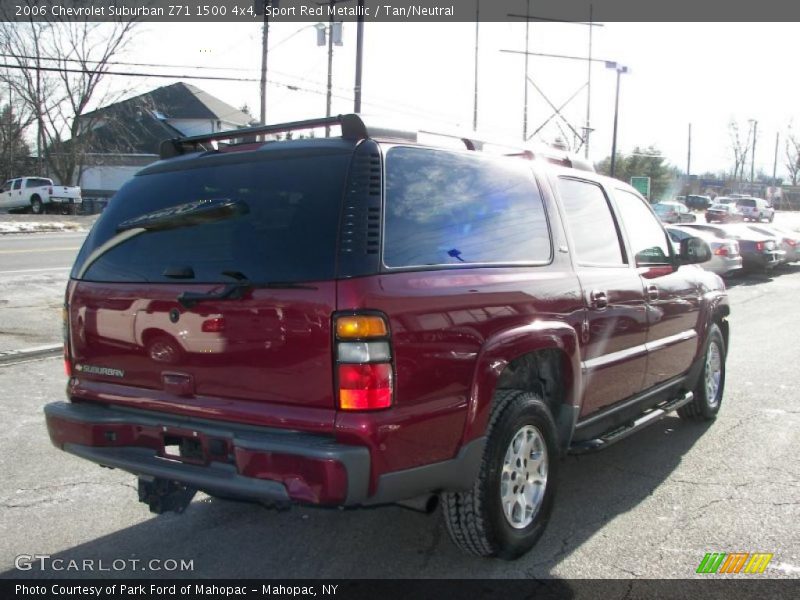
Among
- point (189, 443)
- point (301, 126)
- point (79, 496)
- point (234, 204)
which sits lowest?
point (79, 496)

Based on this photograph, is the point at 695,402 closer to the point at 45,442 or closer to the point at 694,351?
the point at 694,351

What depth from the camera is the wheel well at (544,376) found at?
375cm

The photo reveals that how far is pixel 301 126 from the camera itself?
12.0 feet

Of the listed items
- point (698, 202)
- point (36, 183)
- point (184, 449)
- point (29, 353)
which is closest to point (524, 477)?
point (184, 449)

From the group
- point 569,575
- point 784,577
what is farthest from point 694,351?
point 569,575

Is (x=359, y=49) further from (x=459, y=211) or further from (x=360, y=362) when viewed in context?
(x=360, y=362)

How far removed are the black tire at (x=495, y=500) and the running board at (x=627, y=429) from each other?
2.22 feet

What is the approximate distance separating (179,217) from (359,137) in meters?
0.86

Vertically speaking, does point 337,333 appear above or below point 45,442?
above

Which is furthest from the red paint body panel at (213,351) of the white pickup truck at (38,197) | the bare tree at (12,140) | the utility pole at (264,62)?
the bare tree at (12,140)

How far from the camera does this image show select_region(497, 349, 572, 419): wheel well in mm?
3754

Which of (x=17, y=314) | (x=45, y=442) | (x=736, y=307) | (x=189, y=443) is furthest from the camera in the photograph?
(x=736, y=307)

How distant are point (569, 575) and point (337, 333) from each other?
1.68m

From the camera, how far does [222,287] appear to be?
311cm
